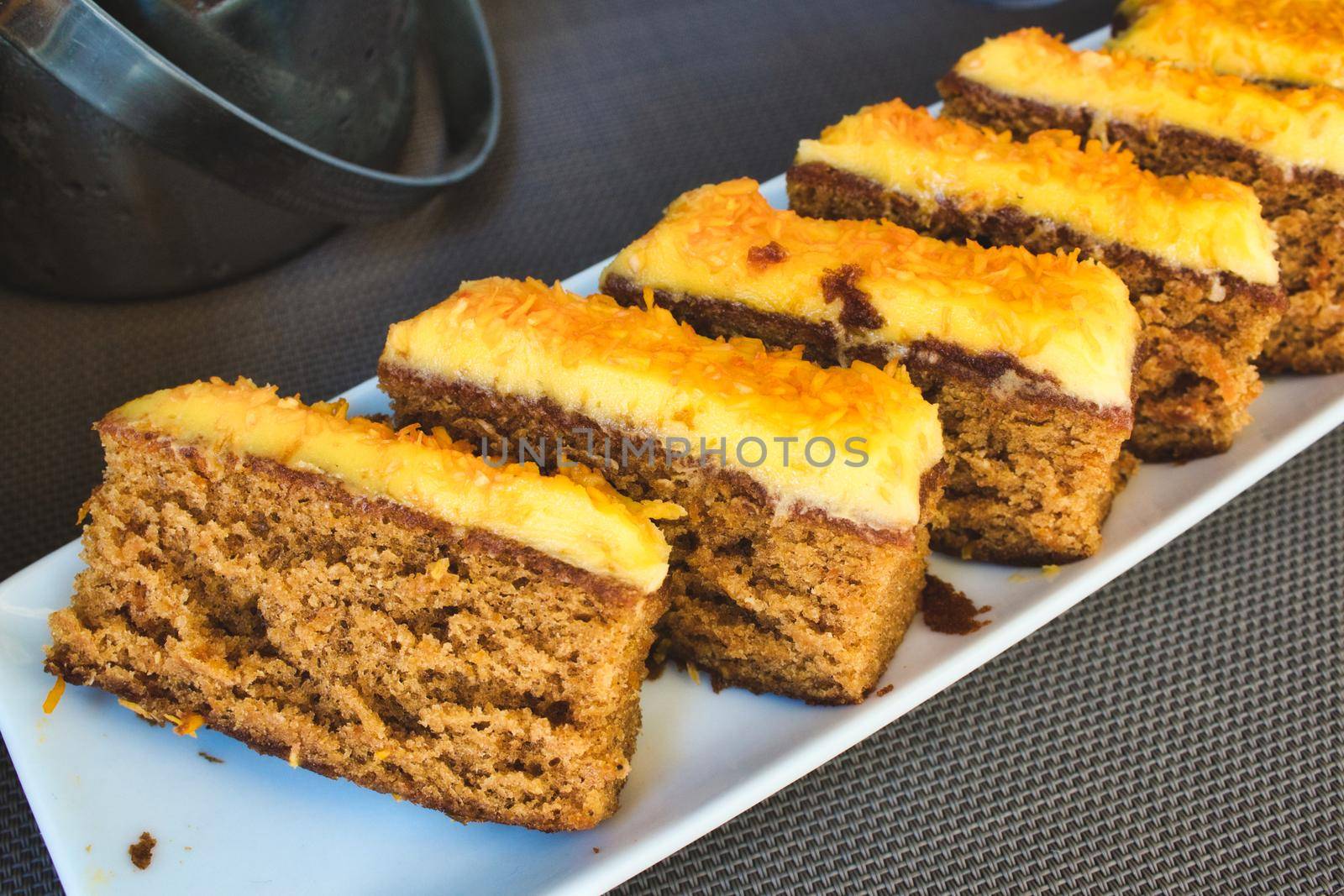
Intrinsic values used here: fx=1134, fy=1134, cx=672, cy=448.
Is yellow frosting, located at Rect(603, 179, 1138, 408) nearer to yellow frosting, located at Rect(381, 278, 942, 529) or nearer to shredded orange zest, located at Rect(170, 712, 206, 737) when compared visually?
yellow frosting, located at Rect(381, 278, 942, 529)

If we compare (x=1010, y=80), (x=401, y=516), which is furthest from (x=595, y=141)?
(x=401, y=516)

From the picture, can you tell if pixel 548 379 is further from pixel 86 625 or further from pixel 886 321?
pixel 86 625

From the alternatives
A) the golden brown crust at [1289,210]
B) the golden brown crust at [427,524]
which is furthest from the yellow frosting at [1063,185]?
the golden brown crust at [427,524]

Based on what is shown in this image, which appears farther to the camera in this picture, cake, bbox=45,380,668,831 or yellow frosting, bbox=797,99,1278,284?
yellow frosting, bbox=797,99,1278,284

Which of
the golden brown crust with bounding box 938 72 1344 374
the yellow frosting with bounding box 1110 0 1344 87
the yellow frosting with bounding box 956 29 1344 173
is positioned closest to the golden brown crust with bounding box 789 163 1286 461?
the golden brown crust with bounding box 938 72 1344 374

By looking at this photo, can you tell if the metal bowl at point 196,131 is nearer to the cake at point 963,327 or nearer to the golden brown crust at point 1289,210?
the cake at point 963,327

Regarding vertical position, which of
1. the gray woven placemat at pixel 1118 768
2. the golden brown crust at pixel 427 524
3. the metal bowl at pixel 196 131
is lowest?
the gray woven placemat at pixel 1118 768
